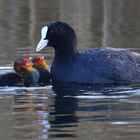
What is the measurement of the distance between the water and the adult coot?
0.31 metres

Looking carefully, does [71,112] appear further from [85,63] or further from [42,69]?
[42,69]

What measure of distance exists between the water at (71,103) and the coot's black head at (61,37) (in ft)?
2.96

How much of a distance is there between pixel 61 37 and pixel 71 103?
2556 mm

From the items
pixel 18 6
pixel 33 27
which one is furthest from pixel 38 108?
pixel 18 6

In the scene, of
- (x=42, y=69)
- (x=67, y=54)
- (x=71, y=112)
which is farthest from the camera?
(x=67, y=54)

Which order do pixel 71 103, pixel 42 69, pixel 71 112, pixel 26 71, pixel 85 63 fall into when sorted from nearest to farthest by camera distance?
1. pixel 71 112
2. pixel 71 103
3. pixel 26 71
4. pixel 85 63
5. pixel 42 69

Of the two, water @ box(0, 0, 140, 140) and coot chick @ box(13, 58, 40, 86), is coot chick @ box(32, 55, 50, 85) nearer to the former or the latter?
coot chick @ box(13, 58, 40, 86)

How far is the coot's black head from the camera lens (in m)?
13.5

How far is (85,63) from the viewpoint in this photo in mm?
13195

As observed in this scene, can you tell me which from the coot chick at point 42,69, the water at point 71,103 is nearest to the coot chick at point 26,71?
the coot chick at point 42,69

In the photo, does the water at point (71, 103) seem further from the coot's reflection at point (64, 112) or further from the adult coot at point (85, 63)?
the adult coot at point (85, 63)

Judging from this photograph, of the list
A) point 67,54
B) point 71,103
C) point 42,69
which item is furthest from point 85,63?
point 71,103

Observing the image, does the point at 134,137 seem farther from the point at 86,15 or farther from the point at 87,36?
the point at 86,15

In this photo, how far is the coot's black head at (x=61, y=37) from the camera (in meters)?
13.5
